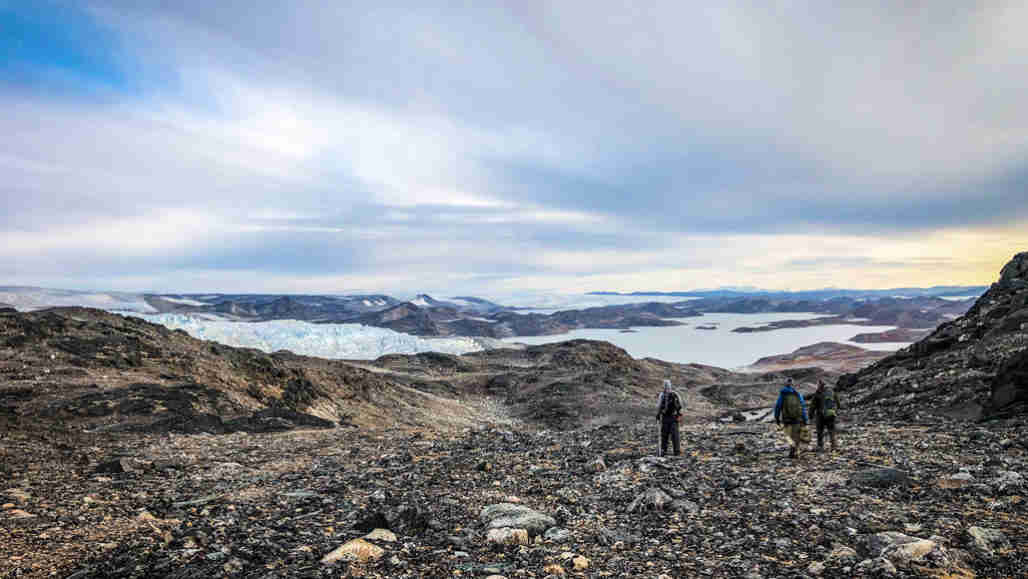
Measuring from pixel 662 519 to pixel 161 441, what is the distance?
50.7ft

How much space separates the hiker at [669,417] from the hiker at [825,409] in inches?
142

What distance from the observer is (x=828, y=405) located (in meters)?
13.5

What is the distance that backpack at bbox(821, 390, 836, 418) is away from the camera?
44.4ft

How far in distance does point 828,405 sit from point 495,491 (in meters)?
9.29

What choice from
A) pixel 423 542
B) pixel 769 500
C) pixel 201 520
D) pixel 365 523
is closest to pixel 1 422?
pixel 201 520

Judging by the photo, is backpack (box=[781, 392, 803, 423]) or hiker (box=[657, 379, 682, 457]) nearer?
backpack (box=[781, 392, 803, 423])

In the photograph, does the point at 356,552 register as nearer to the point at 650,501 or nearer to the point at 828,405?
the point at 650,501

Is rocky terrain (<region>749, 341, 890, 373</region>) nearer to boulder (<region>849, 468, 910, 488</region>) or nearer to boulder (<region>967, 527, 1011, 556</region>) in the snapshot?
boulder (<region>849, 468, 910, 488</region>)

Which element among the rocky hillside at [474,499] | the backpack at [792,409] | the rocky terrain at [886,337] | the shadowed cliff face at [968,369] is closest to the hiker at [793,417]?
the backpack at [792,409]

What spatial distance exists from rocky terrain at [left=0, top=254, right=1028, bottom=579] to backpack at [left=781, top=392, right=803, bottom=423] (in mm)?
1026

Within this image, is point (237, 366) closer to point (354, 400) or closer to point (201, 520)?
point (354, 400)

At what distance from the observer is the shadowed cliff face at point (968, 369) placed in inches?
640

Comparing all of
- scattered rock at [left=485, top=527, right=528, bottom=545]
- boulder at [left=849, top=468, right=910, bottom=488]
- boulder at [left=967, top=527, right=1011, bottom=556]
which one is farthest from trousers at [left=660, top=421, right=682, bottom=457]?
scattered rock at [left=485, top=527, right=528, bottom=545]

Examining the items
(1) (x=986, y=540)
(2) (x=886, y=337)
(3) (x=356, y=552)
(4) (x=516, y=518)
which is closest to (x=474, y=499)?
(4) (x=516, y=518)
